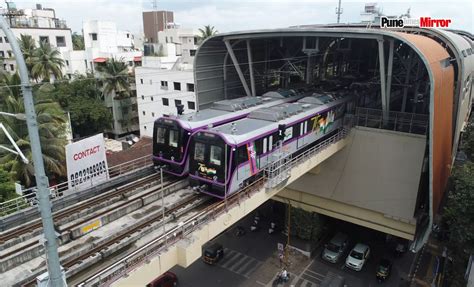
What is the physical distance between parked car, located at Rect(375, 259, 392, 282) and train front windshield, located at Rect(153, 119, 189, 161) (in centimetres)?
1482

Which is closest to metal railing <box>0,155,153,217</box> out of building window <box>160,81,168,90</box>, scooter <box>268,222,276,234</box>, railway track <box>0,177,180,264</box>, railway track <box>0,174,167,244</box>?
railway track <box>0,174,167,244</box>

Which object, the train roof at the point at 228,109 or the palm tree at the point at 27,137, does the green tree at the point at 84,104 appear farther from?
the train roof at the point at 228,109

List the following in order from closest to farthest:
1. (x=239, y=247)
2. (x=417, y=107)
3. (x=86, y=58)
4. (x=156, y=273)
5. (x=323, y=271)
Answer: (x=156, y=273), (x=323, y=271), (x=239, y=247), (x=417, y=107), (x=86, y=58)

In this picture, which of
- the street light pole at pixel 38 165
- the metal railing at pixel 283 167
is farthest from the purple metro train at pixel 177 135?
the street light pole at pixel 38 165

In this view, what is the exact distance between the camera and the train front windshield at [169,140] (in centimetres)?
1588

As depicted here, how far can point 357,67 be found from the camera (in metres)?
37.5

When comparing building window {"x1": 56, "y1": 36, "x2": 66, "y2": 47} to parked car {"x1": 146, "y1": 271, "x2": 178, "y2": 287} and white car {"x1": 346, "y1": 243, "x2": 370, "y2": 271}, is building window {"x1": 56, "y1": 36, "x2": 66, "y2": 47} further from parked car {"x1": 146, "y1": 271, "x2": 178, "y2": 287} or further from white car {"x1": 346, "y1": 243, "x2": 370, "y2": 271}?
white car {"x1": 346, "y1": 243, "x2": 370, "y2": 271}

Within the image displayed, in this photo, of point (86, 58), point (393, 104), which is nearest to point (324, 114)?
point (393, 104)

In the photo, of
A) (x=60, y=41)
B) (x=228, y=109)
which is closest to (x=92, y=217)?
(x=228, y=109)

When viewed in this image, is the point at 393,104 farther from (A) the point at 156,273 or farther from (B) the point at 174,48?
(B) the point at 174,48

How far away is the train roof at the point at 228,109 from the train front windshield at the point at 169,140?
0.32 m

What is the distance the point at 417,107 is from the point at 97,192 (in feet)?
81.9

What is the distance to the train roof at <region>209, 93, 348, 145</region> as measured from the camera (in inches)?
573

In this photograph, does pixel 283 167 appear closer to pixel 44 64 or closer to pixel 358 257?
pixel 358 257
